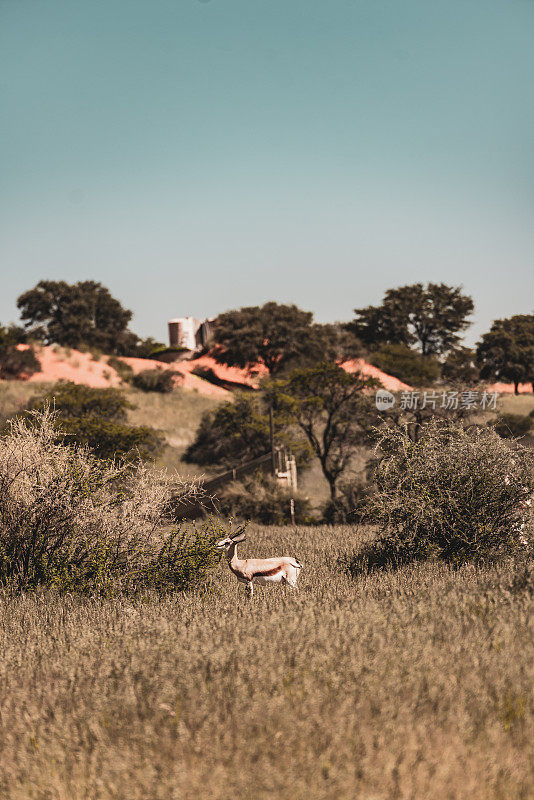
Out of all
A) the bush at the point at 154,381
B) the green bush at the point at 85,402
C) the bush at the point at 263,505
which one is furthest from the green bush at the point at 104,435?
the bush at the point at 154,381

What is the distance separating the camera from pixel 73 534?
8531 millimetres

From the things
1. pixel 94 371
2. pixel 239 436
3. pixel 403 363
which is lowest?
pixel 239 436

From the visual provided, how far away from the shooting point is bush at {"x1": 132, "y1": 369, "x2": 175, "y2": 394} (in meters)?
52.3

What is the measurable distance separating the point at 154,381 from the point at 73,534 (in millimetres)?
44541

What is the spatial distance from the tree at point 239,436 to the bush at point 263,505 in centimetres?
699

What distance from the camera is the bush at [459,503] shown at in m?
8.83

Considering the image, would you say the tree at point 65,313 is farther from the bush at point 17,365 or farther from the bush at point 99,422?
the bush at point 99,422

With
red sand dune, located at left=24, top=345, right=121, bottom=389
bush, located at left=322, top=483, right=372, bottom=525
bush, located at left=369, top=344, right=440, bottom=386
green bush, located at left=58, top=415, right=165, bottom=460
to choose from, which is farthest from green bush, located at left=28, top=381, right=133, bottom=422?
bush, located at left=369, top=344, right=440, bottom=386

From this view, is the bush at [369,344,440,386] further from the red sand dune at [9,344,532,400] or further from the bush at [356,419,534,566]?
the bush at [356,419,534,566]

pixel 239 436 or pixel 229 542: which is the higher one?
pixel 229 542

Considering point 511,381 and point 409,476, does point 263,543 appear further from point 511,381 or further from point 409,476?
point 511,381

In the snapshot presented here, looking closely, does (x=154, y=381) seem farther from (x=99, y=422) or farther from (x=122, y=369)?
(x=99, y=422)

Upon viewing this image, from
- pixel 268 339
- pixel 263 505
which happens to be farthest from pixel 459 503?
pixel 268 339

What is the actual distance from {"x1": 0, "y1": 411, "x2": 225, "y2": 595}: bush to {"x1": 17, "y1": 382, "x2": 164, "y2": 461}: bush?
58.3ft
